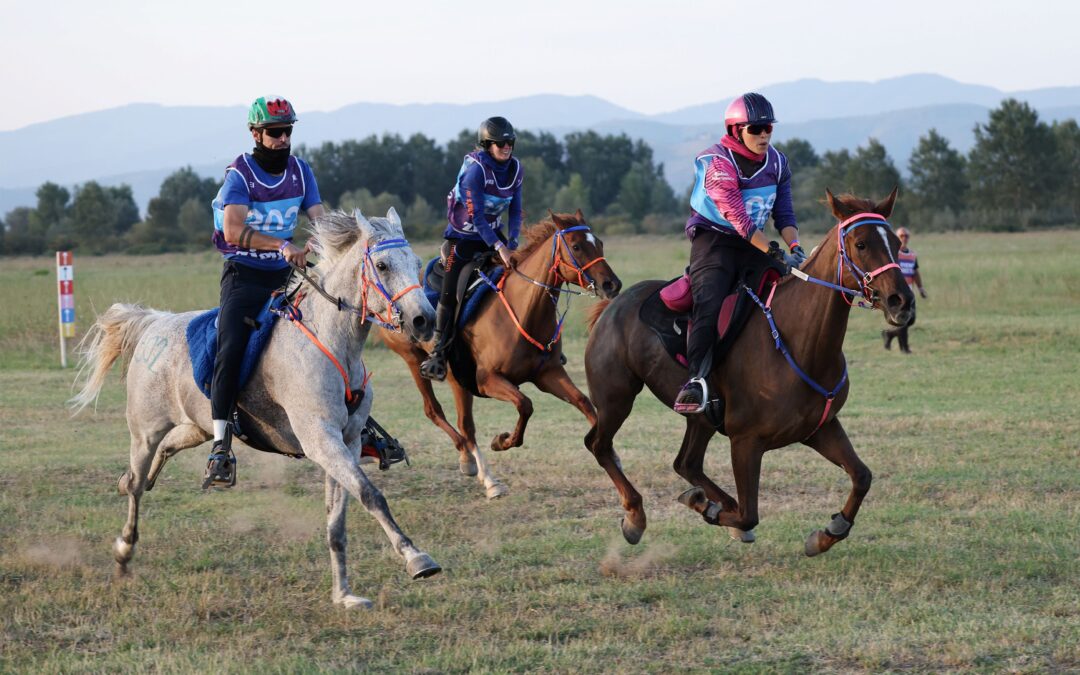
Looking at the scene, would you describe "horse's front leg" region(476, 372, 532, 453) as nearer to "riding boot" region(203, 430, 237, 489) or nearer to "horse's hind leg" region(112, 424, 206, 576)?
"horse's hind leg" region(112, 424, 206, 576)

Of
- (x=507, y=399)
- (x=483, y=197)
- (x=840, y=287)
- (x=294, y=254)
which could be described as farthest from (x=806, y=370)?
(x=483, y=197)

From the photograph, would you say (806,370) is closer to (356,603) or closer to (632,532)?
(632,532)

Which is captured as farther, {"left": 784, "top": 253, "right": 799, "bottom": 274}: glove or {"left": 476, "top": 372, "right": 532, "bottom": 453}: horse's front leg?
{"left": 476, "top": 372, "right": 532, "bottom": 453}: horse's front leg

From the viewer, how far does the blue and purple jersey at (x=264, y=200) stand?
284 inches

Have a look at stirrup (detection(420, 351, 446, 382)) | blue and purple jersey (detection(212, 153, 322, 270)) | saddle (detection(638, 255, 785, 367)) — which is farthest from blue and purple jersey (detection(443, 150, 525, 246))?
blue and purple jersey (detection(212, 153, 322, 270))

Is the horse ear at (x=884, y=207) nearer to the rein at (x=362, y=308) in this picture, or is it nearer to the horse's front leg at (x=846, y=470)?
the horse's front leg at (x=846, y=470)

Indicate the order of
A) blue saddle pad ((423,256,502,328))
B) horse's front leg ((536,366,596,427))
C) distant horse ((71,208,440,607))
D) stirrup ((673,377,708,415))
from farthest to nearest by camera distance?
blue saddle pad ((423,256,502,328)) < horse's front leg ((536,366,596,427)) < stirrup ((673,377,708,415)) < distant horse ((71,208,440,607))

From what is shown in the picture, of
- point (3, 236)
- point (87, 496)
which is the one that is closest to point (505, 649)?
point (87, 496)

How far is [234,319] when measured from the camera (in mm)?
7227

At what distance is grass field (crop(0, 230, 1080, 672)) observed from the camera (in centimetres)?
594

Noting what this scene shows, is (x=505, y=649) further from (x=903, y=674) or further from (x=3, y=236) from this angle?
(x=3, y=236)

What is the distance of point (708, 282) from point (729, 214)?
0.45 meters

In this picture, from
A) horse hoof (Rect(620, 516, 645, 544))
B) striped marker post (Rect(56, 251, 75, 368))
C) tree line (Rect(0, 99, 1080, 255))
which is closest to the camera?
horse hoof (Rect(620, 516, 645, 544))

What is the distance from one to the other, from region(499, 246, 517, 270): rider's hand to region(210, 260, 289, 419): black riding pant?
10.2 feet
